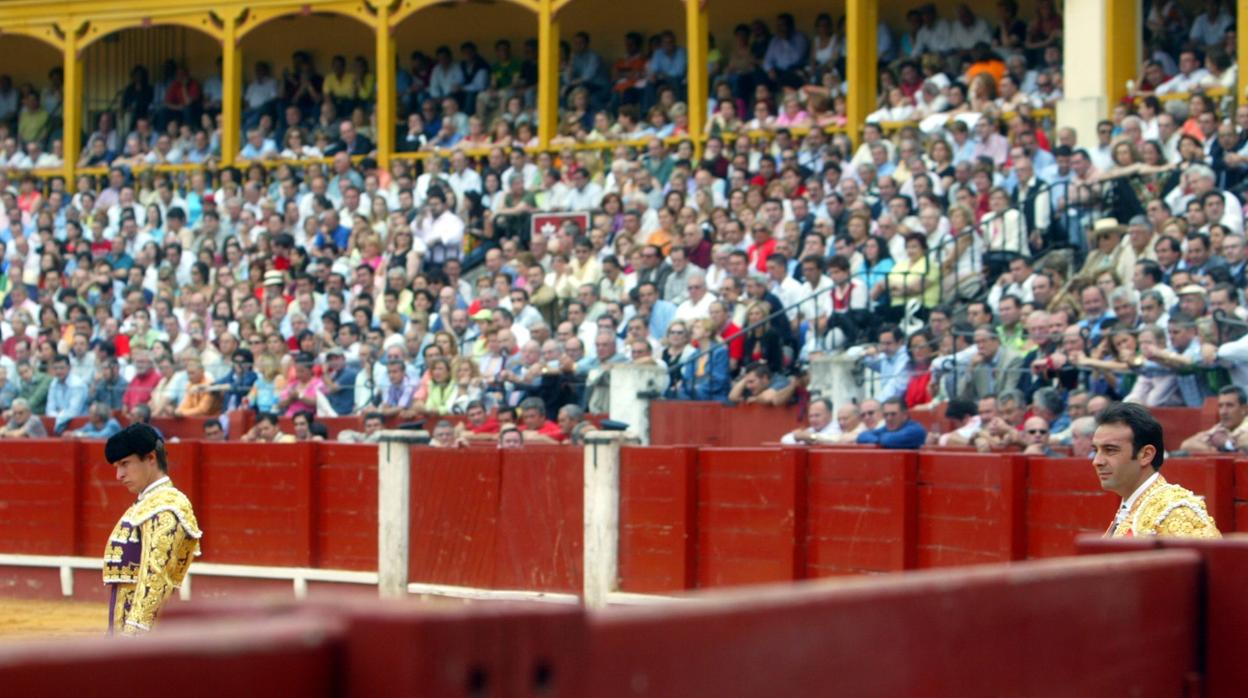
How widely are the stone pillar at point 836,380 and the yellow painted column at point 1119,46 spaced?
535 centimetres

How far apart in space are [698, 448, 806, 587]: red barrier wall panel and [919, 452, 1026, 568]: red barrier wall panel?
2.99ft

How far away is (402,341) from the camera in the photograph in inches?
615

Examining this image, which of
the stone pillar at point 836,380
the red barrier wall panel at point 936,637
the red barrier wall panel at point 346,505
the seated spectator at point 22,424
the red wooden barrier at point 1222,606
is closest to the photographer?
the red barrier wall panel at point 936,637

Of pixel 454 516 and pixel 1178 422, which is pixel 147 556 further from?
pixel 454 516

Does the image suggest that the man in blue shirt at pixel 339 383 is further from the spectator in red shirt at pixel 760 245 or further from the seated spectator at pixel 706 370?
the spectator in red shirt at pixel 760 245

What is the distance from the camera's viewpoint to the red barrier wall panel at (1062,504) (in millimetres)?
8867

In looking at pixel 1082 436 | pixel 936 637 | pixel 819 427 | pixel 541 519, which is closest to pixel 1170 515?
pixel 936 637

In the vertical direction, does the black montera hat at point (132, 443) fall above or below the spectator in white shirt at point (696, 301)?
below

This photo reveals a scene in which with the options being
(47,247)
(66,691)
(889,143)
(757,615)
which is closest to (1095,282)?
(889,143)

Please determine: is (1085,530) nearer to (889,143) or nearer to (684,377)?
(684,377)

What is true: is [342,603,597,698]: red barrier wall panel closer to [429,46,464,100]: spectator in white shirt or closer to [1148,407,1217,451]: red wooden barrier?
[1148,407,1217,451]: red wooden barrier

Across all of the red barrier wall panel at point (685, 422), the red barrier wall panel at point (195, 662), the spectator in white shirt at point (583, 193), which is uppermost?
the spectator in white shirt at point (583, 193)

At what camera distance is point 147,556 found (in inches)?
246

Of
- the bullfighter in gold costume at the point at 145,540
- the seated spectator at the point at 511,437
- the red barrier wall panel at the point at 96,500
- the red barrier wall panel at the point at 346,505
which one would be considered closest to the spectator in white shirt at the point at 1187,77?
the seated spectator at the point at 511,437
